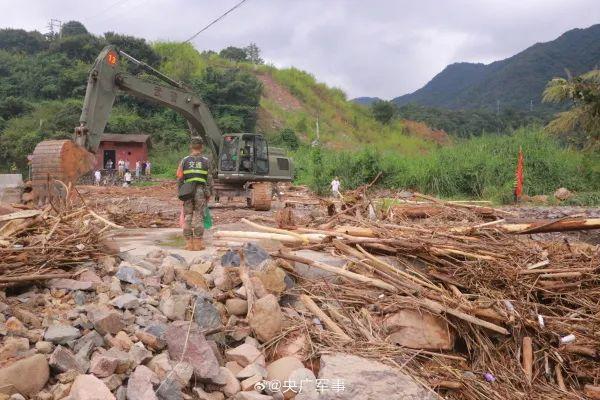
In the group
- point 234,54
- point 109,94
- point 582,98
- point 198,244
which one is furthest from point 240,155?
point 234,54

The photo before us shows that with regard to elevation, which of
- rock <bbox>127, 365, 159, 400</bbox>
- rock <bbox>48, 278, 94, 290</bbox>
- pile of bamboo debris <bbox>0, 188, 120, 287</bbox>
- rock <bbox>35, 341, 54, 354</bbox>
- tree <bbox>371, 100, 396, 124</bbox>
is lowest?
rock <bbox>127, 365, 159, 400</bbox>

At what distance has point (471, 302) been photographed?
4.75 m

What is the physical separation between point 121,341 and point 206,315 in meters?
0.78

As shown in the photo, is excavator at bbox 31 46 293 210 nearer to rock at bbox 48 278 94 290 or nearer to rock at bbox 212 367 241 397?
rock at bbox 48 278 94 290

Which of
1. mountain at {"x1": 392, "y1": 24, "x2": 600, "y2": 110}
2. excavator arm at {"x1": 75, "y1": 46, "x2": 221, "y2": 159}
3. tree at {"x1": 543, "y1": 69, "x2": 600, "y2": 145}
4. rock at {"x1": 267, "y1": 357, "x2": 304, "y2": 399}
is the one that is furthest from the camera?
mountain at {"x1": 392, "y1": 24, "x2": 600, "y2": 110}

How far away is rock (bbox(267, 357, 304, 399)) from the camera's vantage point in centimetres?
387

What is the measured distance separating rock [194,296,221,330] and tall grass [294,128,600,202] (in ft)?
49.2

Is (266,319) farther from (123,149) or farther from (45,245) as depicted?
(123,149)

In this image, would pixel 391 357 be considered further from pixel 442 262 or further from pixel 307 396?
pixel 442 262

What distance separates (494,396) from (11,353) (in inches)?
135

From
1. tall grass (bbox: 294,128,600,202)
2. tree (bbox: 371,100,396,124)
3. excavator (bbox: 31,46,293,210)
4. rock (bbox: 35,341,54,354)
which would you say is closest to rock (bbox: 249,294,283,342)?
rock (bbox: 35,341,54,354)

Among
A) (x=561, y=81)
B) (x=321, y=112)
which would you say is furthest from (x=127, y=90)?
(x=321, y=112)

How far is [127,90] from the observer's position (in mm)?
10336

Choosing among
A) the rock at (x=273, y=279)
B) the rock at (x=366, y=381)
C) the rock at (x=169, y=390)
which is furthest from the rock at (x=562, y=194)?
the rock at (x=169, y=390)
